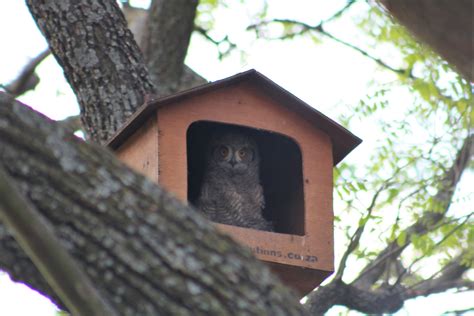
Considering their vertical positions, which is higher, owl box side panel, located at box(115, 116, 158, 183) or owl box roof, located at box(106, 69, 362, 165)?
owl box roof, located at box(106, 69, 362, 165)

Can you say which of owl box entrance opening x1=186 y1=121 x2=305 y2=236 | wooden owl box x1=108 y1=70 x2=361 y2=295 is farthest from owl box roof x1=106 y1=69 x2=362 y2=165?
owl box entrance opening x1=186 y1=121 x2=305 y2=236

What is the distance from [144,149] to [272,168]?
124cm

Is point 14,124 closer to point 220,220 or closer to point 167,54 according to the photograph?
point 220,220

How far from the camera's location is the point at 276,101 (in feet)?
15.1

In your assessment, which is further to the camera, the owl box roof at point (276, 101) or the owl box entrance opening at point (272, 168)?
the owl box entrance opening at point (272, 168)

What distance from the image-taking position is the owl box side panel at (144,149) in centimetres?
426

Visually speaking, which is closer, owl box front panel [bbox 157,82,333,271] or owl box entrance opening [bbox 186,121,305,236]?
owl box front panel [bbox 157,82,333,271]

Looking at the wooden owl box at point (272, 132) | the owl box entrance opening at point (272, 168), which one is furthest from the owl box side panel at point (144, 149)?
the owl box entrance opening at point (272, 168)

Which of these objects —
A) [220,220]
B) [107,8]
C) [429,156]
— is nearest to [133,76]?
[107,8]

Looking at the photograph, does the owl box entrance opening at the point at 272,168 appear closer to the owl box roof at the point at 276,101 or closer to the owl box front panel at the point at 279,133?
the owl box front panel at the point at 279,133

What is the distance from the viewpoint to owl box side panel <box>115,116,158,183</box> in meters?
4.26

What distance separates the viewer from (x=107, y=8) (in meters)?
5.08

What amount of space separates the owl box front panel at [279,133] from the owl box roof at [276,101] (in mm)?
24

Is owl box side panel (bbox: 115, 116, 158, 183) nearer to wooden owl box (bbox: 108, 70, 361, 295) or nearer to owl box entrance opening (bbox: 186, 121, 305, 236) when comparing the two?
wooden owl box (bbox: 108, 70, 361, 295)
